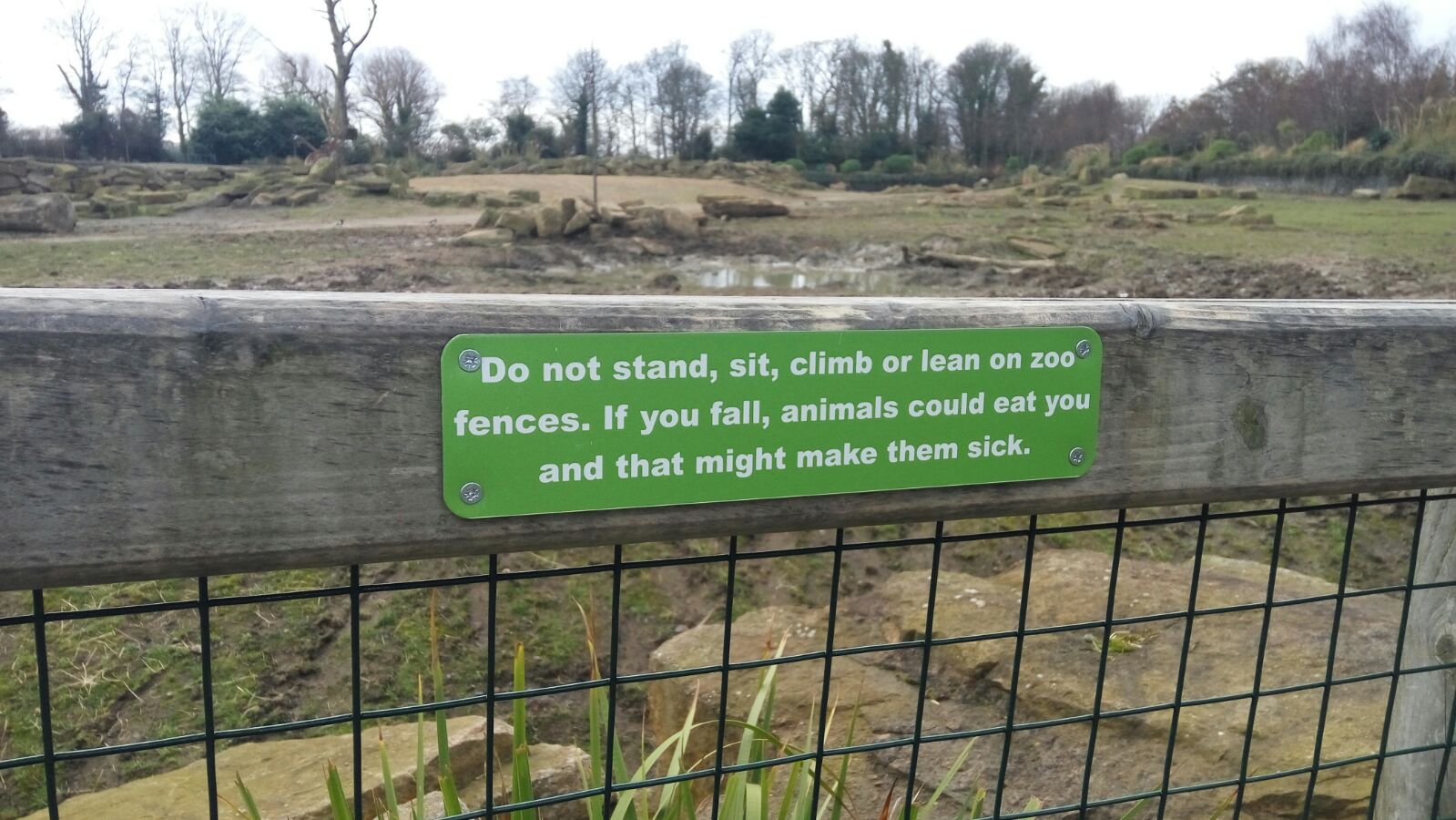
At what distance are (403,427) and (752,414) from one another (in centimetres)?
37

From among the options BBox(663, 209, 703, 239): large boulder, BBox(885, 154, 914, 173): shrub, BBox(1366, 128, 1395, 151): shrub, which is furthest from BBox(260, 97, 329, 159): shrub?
BBox(1366, 128, 1395, 151): shrub

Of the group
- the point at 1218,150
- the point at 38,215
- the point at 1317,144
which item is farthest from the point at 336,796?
the point at 1218,150

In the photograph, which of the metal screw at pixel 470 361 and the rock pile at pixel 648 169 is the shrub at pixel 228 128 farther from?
the metal screw at pixel 470 361

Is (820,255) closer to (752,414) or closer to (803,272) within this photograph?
(803,272)

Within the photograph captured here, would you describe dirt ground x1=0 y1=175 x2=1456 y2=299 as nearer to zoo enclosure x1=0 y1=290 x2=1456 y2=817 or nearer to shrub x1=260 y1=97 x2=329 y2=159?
shrub x1=260 y1=97 x2=329 y2=159

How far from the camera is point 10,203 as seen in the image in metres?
17.5

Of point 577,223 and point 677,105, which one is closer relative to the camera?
point 577,223

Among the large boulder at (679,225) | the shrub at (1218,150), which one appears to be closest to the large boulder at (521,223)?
the large boulder at (679,225)

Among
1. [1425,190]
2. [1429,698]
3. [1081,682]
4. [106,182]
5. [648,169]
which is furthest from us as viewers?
[648,169]

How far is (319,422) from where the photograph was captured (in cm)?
122

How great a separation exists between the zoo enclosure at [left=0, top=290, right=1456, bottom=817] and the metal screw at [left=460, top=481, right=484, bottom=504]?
0.11 feet

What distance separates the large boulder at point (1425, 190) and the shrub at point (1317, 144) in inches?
318

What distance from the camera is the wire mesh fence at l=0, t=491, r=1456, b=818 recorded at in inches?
129

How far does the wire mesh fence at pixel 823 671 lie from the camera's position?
3.27m
